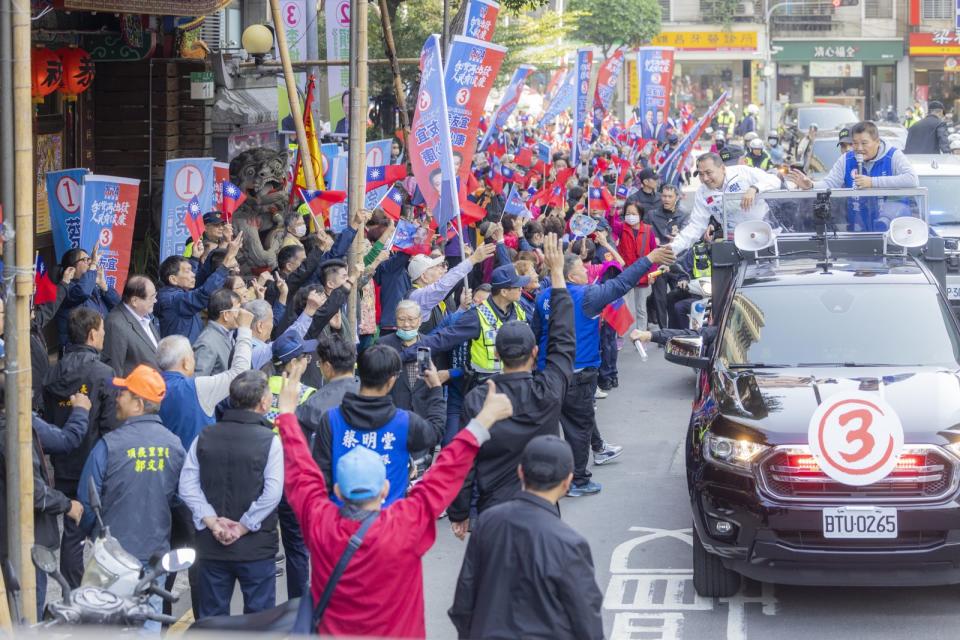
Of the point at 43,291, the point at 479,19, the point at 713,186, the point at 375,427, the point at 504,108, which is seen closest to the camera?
the point at 375,427

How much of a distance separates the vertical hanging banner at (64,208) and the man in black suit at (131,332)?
6.36ft

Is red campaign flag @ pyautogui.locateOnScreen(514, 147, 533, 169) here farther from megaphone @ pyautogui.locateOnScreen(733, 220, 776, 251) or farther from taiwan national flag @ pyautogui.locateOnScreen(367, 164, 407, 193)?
megaphone @ pyautogui.locateOnScreen(733, 220, 776, 251)

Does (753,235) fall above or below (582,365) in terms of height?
above

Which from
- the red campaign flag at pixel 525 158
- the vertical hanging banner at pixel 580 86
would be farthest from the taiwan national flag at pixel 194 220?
the vertical hanging banner at pixel 580 86

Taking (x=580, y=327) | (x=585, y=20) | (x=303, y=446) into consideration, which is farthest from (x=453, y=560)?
(x=585, y=20)

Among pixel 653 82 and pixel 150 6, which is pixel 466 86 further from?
pixel 653 82

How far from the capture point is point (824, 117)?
36031 millimetres

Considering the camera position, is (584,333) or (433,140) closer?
(584,333)

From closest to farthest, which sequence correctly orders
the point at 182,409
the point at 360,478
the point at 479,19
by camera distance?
the point at 360,478 < the point at 182,409 < the point at 479,19

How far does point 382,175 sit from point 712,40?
49510 mm

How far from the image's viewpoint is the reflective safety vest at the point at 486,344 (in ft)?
29.7

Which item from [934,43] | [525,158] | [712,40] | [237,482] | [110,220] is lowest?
[237,482]

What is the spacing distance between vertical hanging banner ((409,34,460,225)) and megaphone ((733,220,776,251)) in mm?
2097

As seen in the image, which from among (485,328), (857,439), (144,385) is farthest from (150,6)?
(857,439)
